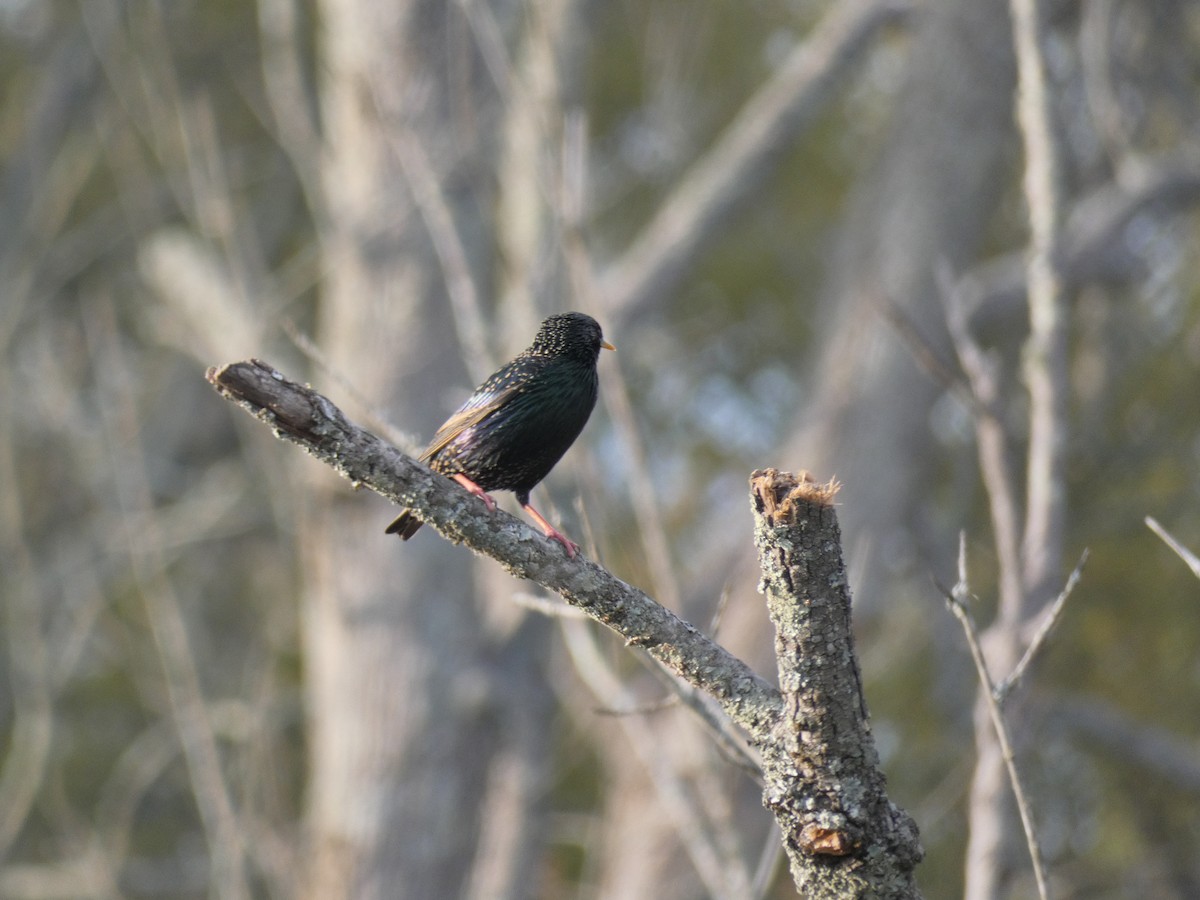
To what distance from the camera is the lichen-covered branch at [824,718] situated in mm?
2094

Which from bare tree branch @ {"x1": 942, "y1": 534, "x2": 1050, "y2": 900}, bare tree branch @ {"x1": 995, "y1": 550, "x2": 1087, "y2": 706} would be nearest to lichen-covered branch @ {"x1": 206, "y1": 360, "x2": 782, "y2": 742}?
bare tree branch @ {"x1": 942, "y1": 534, "x2": 1050, "y2": 900}

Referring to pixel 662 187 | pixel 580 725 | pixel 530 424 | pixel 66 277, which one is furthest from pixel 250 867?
pixel 530 424

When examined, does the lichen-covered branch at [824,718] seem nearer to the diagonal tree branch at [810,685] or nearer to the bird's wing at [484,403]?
the diagonal tree branch at [810,685]

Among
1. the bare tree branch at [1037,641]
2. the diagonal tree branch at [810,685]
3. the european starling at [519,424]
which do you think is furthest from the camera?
the european starling at [519,424]

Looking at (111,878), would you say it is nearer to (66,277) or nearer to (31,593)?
(31,593)

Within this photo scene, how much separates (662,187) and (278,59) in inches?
165

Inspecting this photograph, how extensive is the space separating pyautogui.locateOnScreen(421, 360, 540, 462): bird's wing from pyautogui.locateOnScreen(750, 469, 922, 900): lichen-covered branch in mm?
1106

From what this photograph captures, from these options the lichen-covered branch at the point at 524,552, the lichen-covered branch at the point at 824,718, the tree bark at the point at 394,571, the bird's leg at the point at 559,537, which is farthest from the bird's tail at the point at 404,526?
the tree bark at the point at 394,571

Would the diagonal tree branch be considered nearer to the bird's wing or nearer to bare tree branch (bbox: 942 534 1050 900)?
bare tree branch (bbox: 942 534 1050 900)

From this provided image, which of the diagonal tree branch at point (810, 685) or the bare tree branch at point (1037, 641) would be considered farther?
the bare tree branch at point (1037, 641)

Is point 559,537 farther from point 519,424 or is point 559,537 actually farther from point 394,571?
point 394,571

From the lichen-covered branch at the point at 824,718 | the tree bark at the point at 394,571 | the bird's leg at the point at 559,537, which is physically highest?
the tree bark at the point at 394,571

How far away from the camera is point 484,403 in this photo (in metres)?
3.16

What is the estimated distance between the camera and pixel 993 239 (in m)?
10.9
